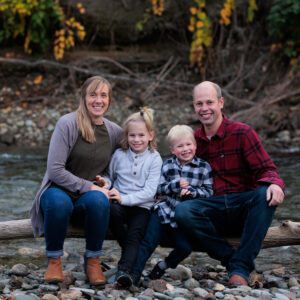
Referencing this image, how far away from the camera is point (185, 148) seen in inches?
121

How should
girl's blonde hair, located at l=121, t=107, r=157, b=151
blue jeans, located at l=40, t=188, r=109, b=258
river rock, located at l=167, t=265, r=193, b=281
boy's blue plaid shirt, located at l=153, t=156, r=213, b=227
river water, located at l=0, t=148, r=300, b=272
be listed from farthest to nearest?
river water, located at l=0, t=148, r=300, b=272 → river rock, located at l=167, t=265, r=193, b=281 → girl's blonde hair, located at l=121, t=107, r=157, b=151 → boy's blue plaid shirt, located at l=153, t=156, r=213, b=227 → blue jeans, located at l=40, t=188, r=109, b=258

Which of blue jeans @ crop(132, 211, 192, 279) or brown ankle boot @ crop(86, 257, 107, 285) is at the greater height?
blue jeans @ crop(132, 211, 192, 279)

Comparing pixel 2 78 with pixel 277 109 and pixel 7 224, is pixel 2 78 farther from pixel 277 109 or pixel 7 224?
pixel 7 224

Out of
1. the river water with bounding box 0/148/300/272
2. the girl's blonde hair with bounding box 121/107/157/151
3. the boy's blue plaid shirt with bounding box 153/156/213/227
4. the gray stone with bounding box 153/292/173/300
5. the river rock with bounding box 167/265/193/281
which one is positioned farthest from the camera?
the river water with bounding box 0/148/300/272

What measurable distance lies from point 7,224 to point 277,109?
19.8 feet

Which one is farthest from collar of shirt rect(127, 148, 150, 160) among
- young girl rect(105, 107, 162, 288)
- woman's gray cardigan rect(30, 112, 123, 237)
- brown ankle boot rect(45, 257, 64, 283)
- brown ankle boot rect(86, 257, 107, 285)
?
brown ankle boot rect(45, 257, 64, 283)

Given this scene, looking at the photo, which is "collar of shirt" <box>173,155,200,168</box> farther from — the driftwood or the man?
the driftwood

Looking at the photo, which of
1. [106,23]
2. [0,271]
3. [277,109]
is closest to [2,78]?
[106,23]

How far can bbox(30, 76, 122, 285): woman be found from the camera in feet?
9.34

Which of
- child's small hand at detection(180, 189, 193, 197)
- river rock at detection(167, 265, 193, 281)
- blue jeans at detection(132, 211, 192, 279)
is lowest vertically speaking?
river rock at detection(167, 265, 193, 281)

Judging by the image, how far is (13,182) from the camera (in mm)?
6168

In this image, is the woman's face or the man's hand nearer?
the man's hand

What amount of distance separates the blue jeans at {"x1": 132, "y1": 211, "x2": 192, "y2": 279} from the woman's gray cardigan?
45 cm

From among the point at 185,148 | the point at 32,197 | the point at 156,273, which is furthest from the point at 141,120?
the point at 32,197
